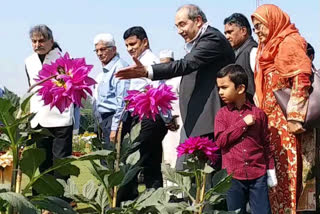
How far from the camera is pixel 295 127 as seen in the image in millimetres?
3822

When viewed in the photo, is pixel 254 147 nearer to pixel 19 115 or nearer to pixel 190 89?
pixel 190 89

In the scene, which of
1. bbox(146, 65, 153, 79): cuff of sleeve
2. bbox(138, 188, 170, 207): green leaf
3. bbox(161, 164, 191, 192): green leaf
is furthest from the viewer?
bbox(146, 65, 153, 79): cuff of sleeve

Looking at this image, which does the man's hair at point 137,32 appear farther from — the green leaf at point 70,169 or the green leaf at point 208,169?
the green leaf at point 70,169

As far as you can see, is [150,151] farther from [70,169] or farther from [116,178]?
[70,169]

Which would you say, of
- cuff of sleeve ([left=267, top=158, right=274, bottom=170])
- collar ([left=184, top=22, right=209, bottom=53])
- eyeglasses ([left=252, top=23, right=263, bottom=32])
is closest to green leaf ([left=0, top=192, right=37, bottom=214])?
cuff of sleeve ([left=267, top=158, right=274, bottom=170])

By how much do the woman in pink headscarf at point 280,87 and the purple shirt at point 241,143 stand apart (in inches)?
7.5

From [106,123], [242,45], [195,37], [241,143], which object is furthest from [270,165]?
[106,123]

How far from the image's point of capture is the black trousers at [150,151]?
4.95 m

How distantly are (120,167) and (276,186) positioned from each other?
1635 mm

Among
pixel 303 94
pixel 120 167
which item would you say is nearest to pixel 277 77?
pixel 303 94

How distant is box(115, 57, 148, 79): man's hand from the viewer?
3229mm

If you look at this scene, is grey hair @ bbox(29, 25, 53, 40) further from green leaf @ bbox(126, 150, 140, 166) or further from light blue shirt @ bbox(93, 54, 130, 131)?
Result: green leaf @ bbox(126, 150, 140, 166)

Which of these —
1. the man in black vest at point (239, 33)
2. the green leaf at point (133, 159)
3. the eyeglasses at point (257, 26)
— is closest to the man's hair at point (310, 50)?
the eyeglasses at point (257, 26)

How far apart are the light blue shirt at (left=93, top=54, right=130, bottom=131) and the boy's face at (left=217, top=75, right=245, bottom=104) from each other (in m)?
1.39
